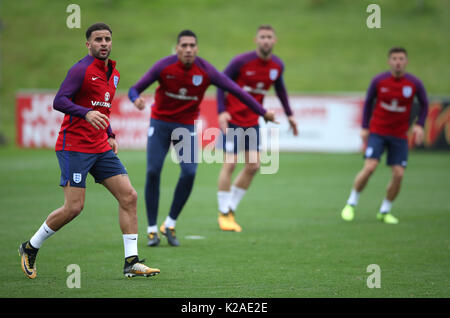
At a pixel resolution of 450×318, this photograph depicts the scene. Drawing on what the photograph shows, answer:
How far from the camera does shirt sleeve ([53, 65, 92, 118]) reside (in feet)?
22.0

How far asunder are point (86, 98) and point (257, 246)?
3100 millimetres

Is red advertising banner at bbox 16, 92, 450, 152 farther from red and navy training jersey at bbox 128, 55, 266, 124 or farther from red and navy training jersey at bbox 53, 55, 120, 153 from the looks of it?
red and navy training jersey at bbox 53, 55, 120, 153

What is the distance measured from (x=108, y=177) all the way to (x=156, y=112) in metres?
2.39

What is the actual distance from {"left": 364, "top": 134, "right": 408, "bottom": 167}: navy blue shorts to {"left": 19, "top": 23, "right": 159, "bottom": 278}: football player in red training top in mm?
5577

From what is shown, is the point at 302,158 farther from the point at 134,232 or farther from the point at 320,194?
the point at 134,232

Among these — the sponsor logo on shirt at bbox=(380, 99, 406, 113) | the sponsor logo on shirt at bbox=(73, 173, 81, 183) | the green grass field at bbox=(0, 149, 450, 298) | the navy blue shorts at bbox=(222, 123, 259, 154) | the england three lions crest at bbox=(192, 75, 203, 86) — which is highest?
the england three lions crest at bbox=(192, 75, 203, 86)

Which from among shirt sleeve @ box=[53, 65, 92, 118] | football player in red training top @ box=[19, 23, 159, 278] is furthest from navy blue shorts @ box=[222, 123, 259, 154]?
shirt sleeve @ box=[53, 65, 92, 118]

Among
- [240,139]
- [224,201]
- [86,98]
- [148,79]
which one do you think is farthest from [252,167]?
[86,98]

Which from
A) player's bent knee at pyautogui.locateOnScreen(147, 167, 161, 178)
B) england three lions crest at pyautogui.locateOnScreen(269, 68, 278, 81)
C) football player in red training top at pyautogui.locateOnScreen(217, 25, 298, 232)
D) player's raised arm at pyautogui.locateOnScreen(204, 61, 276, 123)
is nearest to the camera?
player's raised arm at pyautogui.locateOnScreen(204, 61, 276, 123)

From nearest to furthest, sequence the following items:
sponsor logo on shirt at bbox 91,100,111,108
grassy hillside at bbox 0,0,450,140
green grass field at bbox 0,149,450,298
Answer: green grass field at bbox 0,149,450,298 → sponsor logo on shirt at bbox 91,100,111,108 → grassy hillside at bbox 0,0,450,140

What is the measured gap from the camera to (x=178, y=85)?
9172 millimetres

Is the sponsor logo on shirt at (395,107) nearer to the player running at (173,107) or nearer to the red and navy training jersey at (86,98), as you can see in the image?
the player running at (173,107)

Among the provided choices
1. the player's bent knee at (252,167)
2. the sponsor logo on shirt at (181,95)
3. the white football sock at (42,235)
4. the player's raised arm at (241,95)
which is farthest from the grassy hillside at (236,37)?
the white football sock at (42,235)

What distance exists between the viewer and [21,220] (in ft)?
35.9
